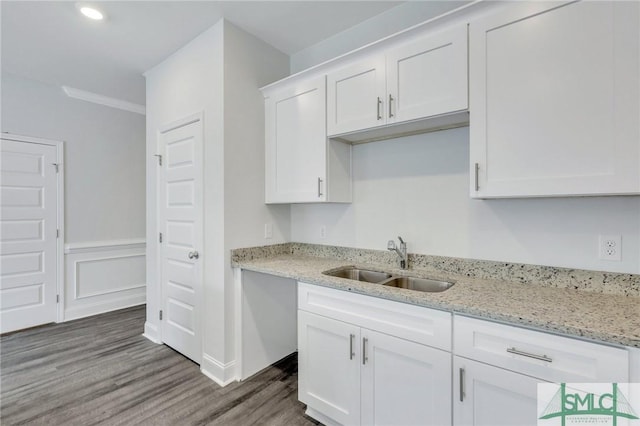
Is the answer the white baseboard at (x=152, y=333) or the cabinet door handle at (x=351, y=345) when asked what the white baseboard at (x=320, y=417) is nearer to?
the cabinet door handle at (x=351, y=345)

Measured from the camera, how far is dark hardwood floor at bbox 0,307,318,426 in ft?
6.33

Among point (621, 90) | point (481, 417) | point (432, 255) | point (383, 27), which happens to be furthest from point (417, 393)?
point (383, 27)

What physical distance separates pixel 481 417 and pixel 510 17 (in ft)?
6.07

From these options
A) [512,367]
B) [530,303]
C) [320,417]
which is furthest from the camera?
[320,417]

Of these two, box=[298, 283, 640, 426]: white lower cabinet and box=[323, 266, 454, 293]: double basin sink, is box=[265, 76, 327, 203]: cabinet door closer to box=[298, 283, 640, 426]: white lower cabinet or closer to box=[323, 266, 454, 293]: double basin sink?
box=[323, 266, 454, 293]: double basin sink

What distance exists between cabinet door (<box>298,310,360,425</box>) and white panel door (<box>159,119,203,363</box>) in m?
1.09

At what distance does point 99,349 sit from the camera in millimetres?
2850

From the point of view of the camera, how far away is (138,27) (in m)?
2.33

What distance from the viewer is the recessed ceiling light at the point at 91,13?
6.88 ft

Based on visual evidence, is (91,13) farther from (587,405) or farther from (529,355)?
(587,405)

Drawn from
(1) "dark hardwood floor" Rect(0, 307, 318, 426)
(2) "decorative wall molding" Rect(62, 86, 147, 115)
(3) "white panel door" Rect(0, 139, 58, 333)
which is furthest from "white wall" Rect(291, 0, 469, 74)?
(3) "white panel door" Rect(0, 139, 58, 333)

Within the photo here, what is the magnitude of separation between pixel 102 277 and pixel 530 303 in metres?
4.49

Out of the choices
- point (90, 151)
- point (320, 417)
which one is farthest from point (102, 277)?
point (320, 417)

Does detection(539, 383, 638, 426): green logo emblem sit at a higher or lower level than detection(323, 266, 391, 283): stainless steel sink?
lower
